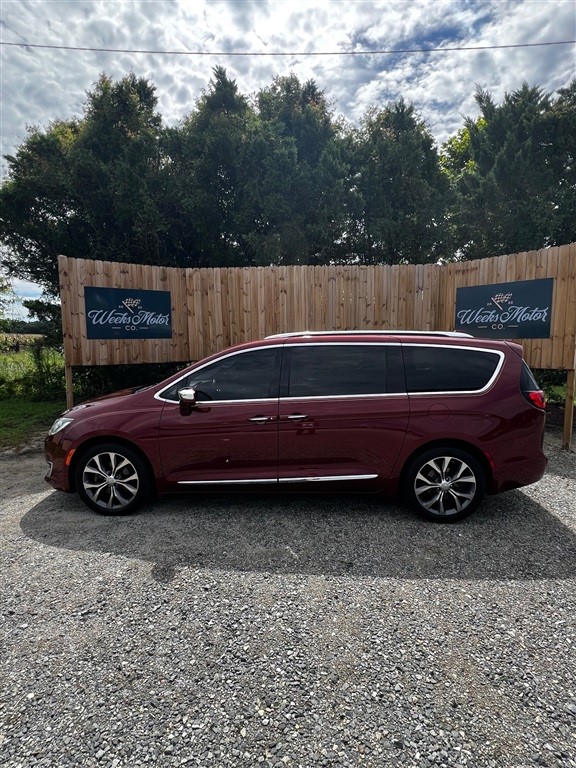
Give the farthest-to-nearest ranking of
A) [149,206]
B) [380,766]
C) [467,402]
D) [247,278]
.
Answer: [149,206], [247,278], [467,402], [380,766]

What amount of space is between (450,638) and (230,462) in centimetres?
219

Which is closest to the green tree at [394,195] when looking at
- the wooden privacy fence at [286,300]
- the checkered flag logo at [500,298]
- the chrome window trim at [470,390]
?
the wooden privacy fence at [286,300]

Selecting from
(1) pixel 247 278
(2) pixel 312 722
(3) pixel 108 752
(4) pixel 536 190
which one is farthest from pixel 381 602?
(4) pixel 536 190

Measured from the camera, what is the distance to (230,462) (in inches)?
147

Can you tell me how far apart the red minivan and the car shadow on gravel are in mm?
275

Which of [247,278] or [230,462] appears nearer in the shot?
[230,462]

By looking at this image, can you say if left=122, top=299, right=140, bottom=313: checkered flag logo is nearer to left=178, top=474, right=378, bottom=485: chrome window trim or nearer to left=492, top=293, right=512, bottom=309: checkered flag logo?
left=178, top=474, right=378, bottom=485: chrome window trim

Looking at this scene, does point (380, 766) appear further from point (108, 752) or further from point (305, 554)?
point (305, 554)

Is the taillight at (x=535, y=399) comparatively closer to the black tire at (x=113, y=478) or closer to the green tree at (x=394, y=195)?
the black tire at (x=113, y=478)

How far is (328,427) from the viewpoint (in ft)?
11.9

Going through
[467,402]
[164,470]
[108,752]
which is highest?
[467,402]

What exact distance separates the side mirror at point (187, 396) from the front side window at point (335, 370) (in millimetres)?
835

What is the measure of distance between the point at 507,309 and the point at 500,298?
21 cm

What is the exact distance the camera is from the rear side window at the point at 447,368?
3.66 meters
